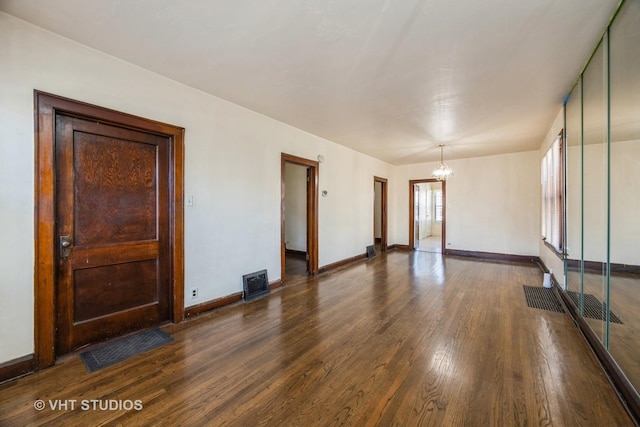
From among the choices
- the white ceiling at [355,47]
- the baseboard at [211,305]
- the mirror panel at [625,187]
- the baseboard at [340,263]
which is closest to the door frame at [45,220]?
the white ceiling at [355,47]

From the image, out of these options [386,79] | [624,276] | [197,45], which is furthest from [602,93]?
[197,45]

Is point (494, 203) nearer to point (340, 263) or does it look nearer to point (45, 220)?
point (340, 263)

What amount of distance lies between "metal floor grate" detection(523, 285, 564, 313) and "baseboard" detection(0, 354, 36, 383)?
5.06m

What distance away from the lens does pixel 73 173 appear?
2299 millimetres

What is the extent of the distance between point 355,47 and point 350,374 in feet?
8.55

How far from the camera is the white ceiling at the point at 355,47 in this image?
1.81m

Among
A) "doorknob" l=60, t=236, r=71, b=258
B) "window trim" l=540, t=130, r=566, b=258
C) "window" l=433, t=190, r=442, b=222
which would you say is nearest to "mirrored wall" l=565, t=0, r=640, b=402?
"window trim" l=540, t=130, r=566, b=258

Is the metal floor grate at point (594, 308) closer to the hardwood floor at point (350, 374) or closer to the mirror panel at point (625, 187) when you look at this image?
the mirror panel at point (625, 187)

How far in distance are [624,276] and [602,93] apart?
1.44 m

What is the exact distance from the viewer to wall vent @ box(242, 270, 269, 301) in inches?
143

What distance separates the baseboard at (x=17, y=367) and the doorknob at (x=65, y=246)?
0.77 m

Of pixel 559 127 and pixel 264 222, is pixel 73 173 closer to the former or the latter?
pixel 264 222

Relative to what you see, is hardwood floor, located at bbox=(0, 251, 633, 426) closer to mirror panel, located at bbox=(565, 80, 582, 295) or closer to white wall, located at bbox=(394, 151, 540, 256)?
mirror panel, located at bbox=(565, 80, 582, 295)

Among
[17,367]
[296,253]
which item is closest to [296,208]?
[296,253]
